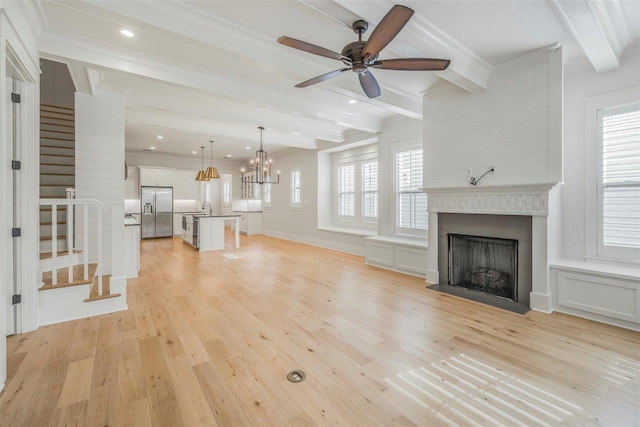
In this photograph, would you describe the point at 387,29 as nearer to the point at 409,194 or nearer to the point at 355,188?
the point at 409,194

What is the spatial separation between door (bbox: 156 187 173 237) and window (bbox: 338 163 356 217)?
5945mm

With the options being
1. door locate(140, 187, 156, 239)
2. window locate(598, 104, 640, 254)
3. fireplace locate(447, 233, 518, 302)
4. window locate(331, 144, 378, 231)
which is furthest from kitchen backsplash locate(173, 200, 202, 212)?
window locate(598, 104, 640, 254)

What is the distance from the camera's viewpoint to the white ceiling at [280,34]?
2.52m

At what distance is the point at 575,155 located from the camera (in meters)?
3.48

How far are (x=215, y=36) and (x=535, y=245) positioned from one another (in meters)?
4.20

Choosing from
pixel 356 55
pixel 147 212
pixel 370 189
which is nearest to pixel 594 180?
pixel 356 55

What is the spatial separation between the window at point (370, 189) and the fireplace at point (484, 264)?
2921 mm

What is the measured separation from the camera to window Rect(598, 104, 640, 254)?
3107 millimetres

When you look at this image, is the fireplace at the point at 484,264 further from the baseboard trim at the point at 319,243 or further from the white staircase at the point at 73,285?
the white staircase at the point at 73,285

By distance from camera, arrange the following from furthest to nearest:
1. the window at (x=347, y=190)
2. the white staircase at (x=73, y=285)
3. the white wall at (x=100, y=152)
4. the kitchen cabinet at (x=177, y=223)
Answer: the kitchen cabinet at (x=177, y=223), the window at (x=347, y=190), the white wall at (x=100, y=152), the white staircase at (x=73, y=285)

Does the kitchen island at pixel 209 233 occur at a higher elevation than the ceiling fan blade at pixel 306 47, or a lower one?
lower

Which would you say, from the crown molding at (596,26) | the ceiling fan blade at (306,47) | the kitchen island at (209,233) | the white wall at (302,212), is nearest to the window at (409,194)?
the white wall at (302,212)

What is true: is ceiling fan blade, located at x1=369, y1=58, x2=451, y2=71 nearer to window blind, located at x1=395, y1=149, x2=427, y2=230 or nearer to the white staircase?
window blind, located at x1=395, y1=149, x2=427, y2=230

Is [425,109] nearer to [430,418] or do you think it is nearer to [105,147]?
[430,418]
